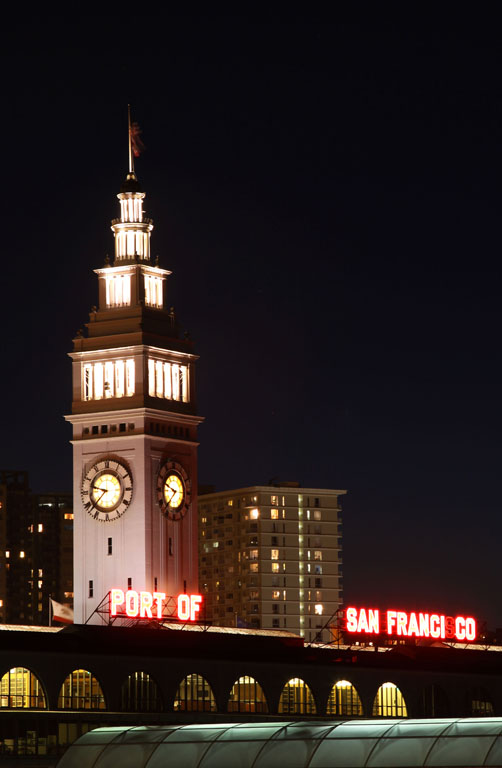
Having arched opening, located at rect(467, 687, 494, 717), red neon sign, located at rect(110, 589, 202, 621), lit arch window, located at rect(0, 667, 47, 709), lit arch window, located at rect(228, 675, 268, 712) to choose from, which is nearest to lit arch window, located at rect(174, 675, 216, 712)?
lit arch window, located at rect(228, 675, 268, 712)

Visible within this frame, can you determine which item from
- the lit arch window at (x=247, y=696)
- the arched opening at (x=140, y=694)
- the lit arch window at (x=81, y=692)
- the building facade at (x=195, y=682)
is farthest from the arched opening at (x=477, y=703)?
the lit arch window at (x=81, y=692)

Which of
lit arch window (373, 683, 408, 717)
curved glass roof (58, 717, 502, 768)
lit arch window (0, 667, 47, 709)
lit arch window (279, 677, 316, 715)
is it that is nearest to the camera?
curved glass roof (58, 717, 502, 768)

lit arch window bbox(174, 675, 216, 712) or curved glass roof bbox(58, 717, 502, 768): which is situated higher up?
lit arch window bbox(174, 675, 216, 712)

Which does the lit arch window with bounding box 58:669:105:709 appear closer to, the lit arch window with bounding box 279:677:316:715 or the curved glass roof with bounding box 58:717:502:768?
the lit arch window with bounding box 279:677:316:715

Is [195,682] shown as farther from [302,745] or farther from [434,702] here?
[302,745]

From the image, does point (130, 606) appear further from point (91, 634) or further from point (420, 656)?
point (420, 656)

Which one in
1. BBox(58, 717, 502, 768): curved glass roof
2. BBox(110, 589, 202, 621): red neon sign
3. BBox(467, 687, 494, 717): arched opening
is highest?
BBox(110, 589, 202, 621): red neon sign

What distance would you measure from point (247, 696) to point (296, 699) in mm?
6367

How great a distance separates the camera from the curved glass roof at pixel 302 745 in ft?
335

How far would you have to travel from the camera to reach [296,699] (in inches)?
7067

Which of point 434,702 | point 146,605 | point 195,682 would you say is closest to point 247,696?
point 195,682

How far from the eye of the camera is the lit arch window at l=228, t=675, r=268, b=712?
17338 cm

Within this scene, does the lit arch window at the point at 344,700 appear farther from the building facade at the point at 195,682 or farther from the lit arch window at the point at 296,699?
the lit arch window at the point at 296,699

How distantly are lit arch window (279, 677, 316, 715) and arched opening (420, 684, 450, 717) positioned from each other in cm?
1684
